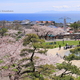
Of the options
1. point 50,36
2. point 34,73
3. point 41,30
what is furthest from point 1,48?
point 50,36

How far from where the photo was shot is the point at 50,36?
114 feet

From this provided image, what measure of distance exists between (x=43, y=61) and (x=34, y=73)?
86 cm

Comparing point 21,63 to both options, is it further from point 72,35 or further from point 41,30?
point 72,35

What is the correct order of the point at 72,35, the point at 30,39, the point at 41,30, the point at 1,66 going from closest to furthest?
1. the point at 1,66
2. the point at 30,39
3. the point at 41,30
4. the point at 72,35

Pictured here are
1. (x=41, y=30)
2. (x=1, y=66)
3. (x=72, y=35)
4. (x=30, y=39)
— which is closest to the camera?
(x=1, y=66)

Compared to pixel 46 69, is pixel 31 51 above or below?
above

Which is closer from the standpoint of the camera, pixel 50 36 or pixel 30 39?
pixel 30 39

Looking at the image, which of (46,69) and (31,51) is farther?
(31,51)

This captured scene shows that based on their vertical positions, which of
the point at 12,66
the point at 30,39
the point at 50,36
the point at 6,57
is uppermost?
the point at 30,39

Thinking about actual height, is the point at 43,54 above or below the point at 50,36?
above

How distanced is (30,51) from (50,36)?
26.4 metres

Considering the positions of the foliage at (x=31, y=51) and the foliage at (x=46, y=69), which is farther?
the foliage at (x=31, y=51)

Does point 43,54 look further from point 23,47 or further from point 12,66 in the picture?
point 12,66

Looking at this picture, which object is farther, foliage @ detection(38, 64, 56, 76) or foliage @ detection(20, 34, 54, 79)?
foliage @ detection(20, 34, 54, 79)
